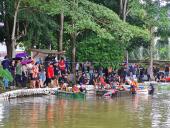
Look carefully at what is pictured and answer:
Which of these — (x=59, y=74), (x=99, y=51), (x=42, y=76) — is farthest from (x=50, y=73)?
(x=99, y=51)

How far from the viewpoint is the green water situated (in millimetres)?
15867

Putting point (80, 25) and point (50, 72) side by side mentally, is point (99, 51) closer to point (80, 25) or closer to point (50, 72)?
point (80, 25)

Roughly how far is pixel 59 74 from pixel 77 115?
13403mm

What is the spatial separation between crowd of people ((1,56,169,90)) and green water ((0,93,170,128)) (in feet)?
17.1

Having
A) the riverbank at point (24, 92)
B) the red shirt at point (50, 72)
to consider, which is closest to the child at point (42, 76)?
the red shirt at point (50, 72)

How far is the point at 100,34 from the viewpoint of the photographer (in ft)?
109

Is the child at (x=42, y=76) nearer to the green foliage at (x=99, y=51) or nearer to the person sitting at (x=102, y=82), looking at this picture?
the person sitting at (x=102, y=82)

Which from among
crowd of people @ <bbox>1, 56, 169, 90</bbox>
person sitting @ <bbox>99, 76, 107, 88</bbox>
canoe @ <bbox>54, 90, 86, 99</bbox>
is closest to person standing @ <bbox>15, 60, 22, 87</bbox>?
crowd of people @ <bbox>1, 56, 169, 90</bbox>

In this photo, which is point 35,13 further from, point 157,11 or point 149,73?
point 149,73

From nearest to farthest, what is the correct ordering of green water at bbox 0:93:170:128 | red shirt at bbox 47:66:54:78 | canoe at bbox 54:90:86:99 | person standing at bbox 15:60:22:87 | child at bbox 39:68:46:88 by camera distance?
green water at bbox 0:93:170:128 < canoe at bbox 54:90:86:99 < person standing at bbox 15:60:22:87 < child at bbox 39:68:46:88 < red shirt at bbox 47:66:54:78

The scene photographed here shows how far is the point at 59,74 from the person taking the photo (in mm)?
31828

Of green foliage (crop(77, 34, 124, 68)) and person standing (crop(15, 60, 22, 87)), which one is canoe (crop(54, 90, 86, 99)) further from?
green foliage (crop(77, 34, 124, 68))

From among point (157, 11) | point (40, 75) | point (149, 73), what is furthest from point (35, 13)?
point (149, 73)

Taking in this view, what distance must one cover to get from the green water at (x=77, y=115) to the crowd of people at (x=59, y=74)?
5.20 m
